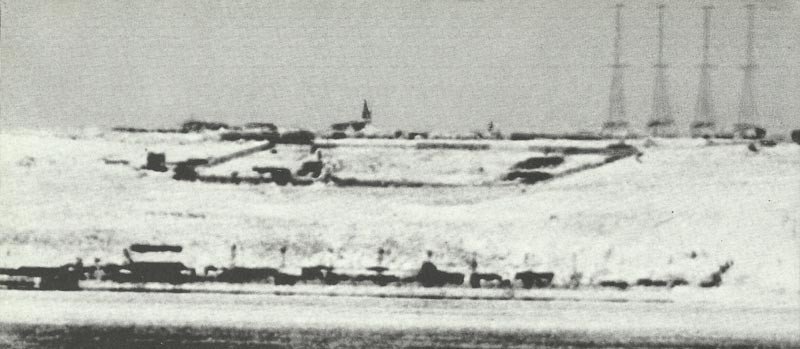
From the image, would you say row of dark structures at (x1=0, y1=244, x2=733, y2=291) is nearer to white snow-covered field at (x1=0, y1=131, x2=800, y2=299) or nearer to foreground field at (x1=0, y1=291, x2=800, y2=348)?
white snow-covered field at (x1=0, y1=131, x2=800, y2=299)

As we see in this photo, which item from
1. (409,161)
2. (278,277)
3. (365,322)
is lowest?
(365,322)

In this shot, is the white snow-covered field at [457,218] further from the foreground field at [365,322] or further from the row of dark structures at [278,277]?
the foreground field at [365,322]

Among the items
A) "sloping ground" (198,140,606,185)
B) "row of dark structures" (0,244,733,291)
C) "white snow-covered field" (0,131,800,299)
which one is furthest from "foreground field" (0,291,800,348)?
"sloping ground" (198,140,606,185)

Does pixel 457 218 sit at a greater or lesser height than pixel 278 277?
greater

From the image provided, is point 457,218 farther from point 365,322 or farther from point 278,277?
point 365,322

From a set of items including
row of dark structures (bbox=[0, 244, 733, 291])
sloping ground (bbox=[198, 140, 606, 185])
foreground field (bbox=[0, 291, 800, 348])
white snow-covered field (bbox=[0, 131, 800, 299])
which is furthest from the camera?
sloping ground (bbox=[198, 140, 606, 185])

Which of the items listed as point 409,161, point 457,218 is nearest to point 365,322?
point 457,218

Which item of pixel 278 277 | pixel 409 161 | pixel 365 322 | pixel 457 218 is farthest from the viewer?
pixel 409 161
